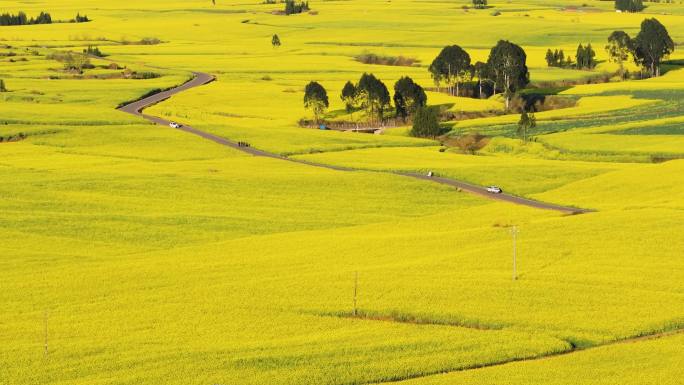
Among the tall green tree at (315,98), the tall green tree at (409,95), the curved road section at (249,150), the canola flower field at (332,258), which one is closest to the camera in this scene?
the canola flower field at (332,258)

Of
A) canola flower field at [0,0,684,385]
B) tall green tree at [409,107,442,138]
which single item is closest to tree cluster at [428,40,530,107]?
tall green tree at [409,107,442,138]

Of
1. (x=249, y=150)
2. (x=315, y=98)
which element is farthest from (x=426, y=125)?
(x=249, y=150)

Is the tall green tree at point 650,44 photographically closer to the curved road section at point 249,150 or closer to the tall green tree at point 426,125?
the tall green tree at point 426,125

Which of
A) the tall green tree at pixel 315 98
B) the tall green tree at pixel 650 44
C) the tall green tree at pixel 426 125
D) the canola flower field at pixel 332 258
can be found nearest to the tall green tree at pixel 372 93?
the tall green tree at pixel 315 98

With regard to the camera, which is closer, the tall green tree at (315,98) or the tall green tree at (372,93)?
the tall green tree at (315,98)

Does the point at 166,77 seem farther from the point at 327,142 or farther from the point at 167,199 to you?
the point at 167,199

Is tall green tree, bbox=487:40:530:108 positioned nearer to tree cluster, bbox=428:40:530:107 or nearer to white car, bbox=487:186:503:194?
tree cluster, bbox=428:40:530:107

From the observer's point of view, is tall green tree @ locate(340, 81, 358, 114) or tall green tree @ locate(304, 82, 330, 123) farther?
tall green tree @ locate(340, 81, 358, 114)
